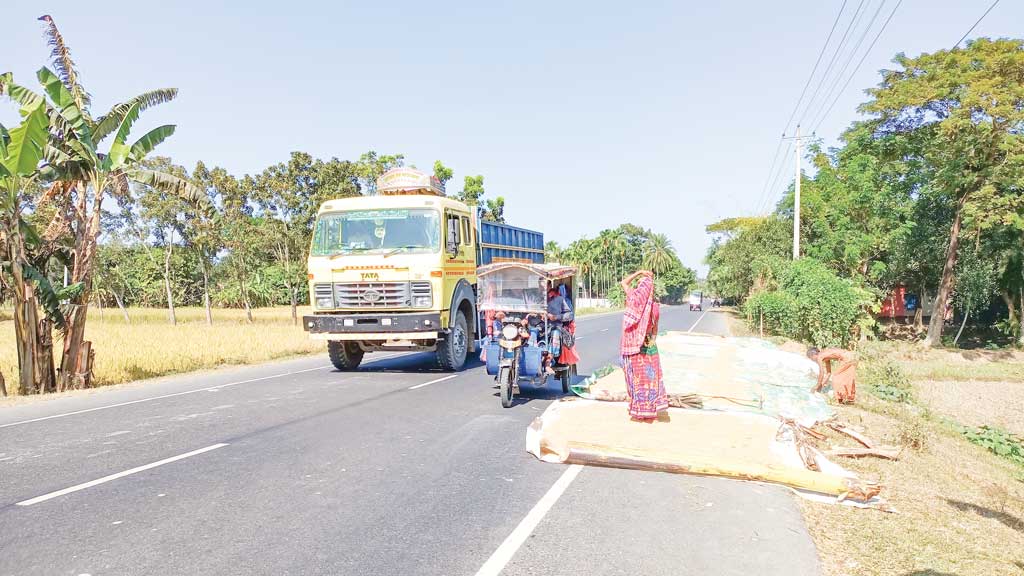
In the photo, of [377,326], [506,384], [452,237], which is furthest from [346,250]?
[506,384]

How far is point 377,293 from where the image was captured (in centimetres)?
1198

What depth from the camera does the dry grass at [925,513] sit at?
159 inches

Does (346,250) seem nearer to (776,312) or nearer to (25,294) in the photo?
(25,294)

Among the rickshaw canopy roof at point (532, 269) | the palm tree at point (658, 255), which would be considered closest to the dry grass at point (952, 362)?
the rickshaw canopy roof at point (532, 269)

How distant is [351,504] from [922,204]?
88.6ft

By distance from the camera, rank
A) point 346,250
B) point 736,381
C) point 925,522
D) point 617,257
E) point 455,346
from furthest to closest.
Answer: point 617,257
point 455,346
point 346,250
point 736,381
point 925,522

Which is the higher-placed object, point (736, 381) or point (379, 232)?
point (379, 232)

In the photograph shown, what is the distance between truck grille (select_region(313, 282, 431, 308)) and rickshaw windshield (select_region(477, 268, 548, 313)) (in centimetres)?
235

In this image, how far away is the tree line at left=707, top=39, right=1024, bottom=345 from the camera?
20000mm

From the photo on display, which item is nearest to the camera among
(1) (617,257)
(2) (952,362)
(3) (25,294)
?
Result: (3) (25,294)

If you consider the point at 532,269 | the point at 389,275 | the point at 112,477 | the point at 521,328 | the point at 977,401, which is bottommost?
the point at 977,401

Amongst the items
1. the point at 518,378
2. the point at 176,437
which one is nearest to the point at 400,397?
the point at 518,378

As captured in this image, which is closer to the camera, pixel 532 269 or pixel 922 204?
pixel 532 269

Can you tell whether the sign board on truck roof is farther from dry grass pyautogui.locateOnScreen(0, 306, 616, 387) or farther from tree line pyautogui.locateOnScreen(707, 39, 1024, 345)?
tree line pyautogui.locateOnScreen(707, 39, 1024, 345)
